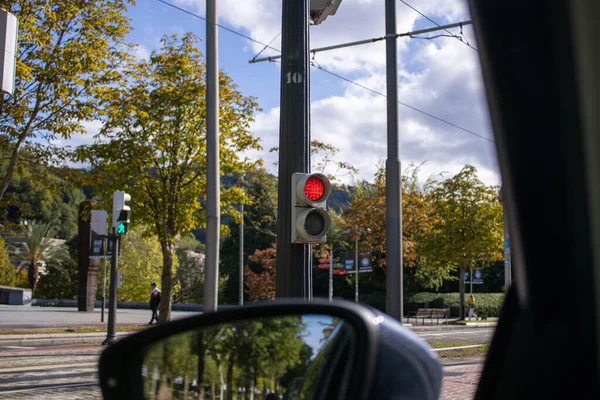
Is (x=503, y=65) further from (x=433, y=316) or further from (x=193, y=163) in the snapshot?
(x=433, y=316)

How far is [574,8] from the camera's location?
970 mm

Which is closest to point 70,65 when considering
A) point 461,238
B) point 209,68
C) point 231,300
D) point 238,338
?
point 209,68

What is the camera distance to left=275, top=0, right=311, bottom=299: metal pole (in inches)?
250

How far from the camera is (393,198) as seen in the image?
40.1 ft

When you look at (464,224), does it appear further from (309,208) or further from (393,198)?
(309,208)

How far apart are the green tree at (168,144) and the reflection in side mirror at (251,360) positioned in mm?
20025

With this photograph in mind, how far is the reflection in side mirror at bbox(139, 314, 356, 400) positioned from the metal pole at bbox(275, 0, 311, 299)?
15.4 ft

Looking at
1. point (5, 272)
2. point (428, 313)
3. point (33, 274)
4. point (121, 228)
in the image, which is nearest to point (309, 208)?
point (121, 228)

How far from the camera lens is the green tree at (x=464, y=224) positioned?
38688mm

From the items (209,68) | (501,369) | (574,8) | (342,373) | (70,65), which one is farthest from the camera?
(70,65)

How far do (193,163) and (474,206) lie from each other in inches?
844

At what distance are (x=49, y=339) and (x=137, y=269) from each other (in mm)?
40253

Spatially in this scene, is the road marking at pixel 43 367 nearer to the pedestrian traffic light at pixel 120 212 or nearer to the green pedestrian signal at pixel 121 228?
the green pedestrian signal at pixel 121 228

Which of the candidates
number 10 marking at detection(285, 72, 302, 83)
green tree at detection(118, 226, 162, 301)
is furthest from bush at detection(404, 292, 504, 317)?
number 10 marking at detection(285, 72, 302, 83)
